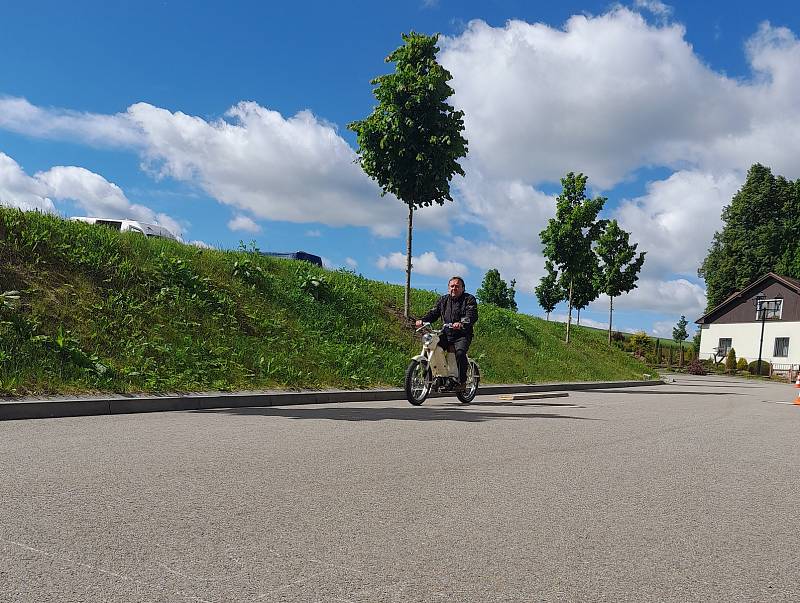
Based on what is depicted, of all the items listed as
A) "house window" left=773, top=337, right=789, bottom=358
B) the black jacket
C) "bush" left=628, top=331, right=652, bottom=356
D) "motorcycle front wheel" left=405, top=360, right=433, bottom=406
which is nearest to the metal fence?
"house window" left=773, top=337, right=789, bottom=358

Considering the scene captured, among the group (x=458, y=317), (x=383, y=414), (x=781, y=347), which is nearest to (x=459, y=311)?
(x=458, y=317)

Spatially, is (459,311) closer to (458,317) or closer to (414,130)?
(458,317)

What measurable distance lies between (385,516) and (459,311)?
7.68 m

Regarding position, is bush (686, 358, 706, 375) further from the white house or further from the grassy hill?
the grassy hill

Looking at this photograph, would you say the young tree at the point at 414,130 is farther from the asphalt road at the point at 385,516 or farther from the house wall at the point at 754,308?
the house wall at the point at 754,308

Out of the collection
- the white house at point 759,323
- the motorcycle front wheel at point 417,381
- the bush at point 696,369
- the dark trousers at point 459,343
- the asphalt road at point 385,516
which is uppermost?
the white house at point 759,323

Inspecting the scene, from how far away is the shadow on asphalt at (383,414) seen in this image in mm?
9133

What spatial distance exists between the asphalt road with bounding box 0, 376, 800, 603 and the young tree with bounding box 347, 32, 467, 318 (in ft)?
36.3

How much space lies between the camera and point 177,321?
43.2ft

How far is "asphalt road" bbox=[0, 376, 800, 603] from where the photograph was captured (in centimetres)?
286

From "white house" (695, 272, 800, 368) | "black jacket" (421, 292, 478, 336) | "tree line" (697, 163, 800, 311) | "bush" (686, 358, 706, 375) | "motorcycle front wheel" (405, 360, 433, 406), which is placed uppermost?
"tree line" (697, 163, 800, 311)

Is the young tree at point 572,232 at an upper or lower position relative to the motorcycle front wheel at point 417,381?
upper

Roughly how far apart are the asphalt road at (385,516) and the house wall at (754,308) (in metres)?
48.2

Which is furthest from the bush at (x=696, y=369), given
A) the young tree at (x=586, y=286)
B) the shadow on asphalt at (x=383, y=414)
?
the shadow on asphalt at (x=383, y=414)
